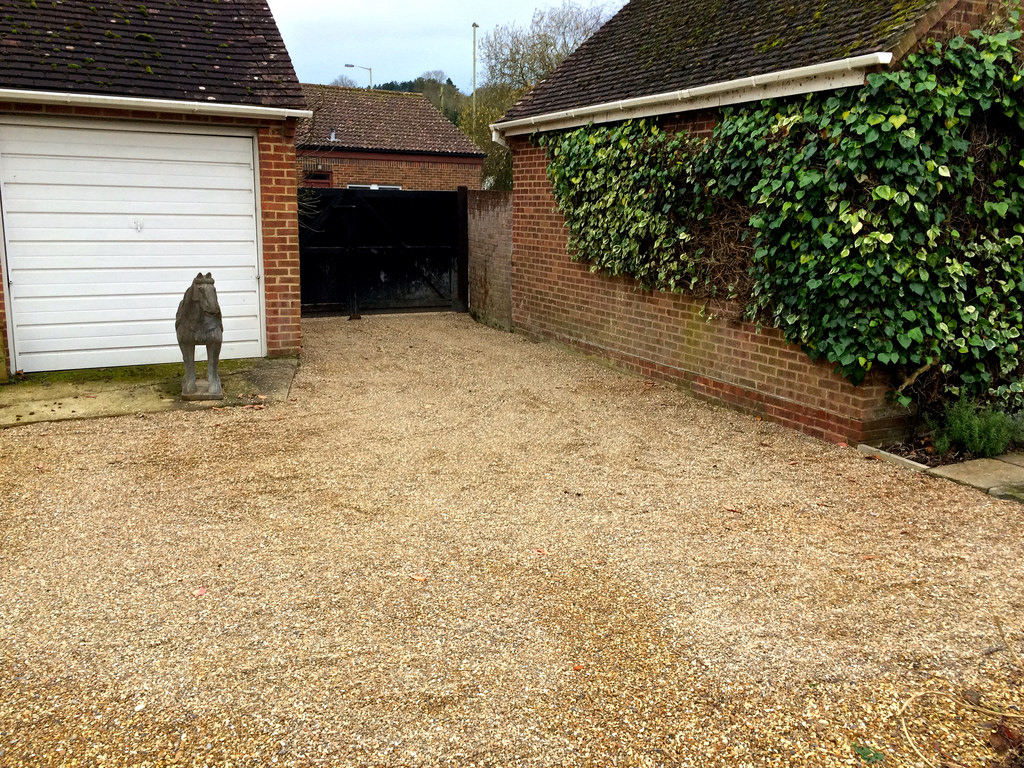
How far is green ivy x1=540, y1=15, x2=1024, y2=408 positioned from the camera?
19.1 feet

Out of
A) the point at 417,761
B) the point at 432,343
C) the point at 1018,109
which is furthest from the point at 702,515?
the point at 432,343

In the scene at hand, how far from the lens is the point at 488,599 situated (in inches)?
152

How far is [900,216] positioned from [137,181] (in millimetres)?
7179

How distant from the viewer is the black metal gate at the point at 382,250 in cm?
1268

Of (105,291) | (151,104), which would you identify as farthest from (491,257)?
(105,291)

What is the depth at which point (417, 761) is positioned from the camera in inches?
107

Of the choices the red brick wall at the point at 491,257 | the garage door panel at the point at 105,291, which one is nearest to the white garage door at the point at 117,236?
the garage door panel at the point at 105,291

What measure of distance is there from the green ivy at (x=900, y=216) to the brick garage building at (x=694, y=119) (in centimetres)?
23

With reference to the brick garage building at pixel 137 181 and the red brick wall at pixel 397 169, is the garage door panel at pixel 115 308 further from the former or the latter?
the red brick wall at pixel 397 169

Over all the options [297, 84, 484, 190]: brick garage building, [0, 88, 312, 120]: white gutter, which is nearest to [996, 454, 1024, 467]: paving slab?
[0, 88, 312, 120]: white gutter

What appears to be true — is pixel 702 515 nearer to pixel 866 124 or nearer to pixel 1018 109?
pixel 866 124

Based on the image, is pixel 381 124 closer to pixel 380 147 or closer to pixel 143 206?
pixel 380 147

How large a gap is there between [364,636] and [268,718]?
0.64 meters

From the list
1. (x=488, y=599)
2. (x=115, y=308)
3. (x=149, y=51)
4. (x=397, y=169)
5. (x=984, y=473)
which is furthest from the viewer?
(x=397, y=169)
